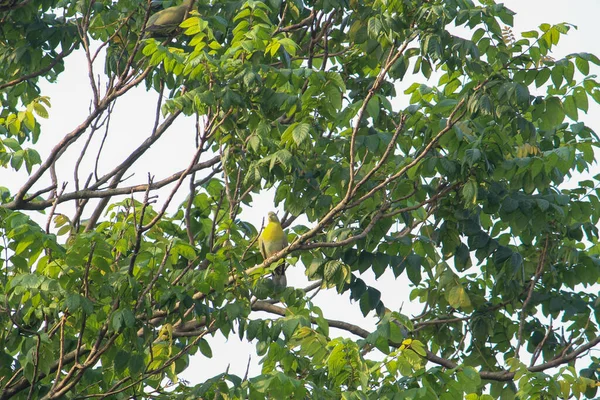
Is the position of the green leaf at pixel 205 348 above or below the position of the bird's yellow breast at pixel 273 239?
below

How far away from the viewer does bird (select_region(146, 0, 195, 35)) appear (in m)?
6.55

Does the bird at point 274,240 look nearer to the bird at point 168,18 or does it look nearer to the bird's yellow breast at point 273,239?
the bird's yellow breast at point 273,239

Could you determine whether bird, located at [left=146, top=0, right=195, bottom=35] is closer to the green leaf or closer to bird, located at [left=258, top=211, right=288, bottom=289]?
bird, located at [left=258, top=211, right=288, bottom=289]

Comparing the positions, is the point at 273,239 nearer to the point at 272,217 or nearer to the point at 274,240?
the point at 274,240

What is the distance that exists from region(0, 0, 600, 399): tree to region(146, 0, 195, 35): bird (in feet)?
0.31

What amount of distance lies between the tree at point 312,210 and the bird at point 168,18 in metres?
0.09

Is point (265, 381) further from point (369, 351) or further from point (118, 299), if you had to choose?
point (369, 351)

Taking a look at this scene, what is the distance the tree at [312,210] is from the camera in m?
5.01

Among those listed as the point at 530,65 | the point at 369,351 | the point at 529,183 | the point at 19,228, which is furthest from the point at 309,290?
the point at 19,228

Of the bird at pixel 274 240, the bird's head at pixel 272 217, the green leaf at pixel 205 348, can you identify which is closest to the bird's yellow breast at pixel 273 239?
the bird at pixel 274 240

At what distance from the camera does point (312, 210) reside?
6266mm

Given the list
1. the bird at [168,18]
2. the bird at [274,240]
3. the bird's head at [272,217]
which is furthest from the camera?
the bird's head at [272,217]

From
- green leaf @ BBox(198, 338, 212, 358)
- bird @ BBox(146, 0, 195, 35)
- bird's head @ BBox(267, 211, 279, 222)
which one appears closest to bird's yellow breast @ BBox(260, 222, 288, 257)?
bird's head @ BBox(267, 211, 279, 222)

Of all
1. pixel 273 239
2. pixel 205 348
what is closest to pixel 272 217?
pixel 273 239
